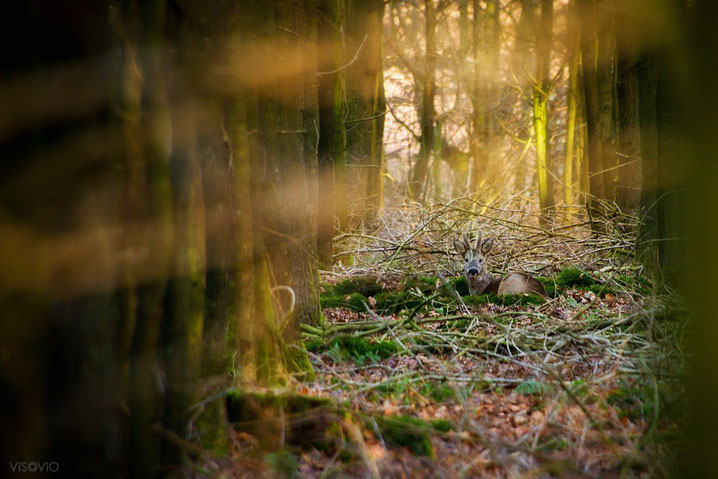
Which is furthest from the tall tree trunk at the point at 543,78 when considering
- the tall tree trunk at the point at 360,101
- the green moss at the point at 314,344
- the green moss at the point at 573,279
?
the green moss at the point at 314,344

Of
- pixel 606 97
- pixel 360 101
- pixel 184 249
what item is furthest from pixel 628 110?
pixel 184 249

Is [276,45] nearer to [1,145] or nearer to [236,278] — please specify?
[236,278]

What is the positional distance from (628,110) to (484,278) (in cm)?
453

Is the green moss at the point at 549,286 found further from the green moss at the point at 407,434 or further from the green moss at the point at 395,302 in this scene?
the green moss at the point at 407,434

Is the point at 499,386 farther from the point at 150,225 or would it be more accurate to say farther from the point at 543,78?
the point at 543,78

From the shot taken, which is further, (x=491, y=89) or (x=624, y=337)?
(x=491, y=89)

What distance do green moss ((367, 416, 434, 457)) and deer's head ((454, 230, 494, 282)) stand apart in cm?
591

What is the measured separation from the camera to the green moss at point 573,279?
29.1 feet

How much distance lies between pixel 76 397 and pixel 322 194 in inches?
319

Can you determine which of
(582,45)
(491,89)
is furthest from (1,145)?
(491,89)

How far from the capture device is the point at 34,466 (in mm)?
2539

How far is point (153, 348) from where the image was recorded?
9.84 feet

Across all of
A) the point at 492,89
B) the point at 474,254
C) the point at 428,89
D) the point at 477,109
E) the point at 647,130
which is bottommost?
the point at 474,254

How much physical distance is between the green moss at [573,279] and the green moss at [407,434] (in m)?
5.81
